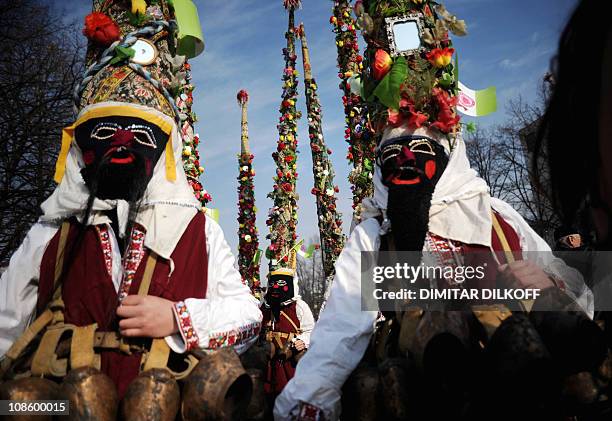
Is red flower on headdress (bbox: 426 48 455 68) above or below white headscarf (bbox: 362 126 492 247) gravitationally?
above

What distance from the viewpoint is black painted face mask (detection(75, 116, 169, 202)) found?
2523 mm

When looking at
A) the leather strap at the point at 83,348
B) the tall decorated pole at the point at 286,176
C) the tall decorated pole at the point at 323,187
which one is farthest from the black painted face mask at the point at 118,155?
the tall decorated pole at the point at 286,176

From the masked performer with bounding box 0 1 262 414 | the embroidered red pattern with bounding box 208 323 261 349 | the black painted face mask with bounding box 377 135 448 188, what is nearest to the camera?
the masked performer with bounding box 0 1 262 414

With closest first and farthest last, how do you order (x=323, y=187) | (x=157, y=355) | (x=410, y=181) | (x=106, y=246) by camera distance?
(x=157, y=355), (x=106, y=246), (x=410, y=181), (x=323, y=187)

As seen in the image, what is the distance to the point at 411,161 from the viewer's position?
285 centimetres

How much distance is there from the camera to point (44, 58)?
41.3 ft

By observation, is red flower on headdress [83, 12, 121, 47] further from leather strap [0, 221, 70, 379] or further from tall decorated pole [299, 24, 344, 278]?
tall decorated pole [299, 24, 344, 278]

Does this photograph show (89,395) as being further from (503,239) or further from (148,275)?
(503,239)

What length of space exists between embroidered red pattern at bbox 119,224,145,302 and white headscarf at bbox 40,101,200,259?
54 millimetres

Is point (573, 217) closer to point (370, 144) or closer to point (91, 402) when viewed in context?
point (91, 402)

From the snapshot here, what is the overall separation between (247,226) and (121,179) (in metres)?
11.4

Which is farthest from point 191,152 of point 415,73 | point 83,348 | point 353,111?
point 83,348

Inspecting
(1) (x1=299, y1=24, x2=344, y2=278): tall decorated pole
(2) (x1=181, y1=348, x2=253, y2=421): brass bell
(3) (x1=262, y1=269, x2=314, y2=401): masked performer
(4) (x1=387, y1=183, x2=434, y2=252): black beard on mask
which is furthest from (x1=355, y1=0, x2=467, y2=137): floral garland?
(1) (x1=299, y1=24, x2=344, y2=278): tall decorated pole

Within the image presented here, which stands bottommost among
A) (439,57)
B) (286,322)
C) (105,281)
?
(105,281)
